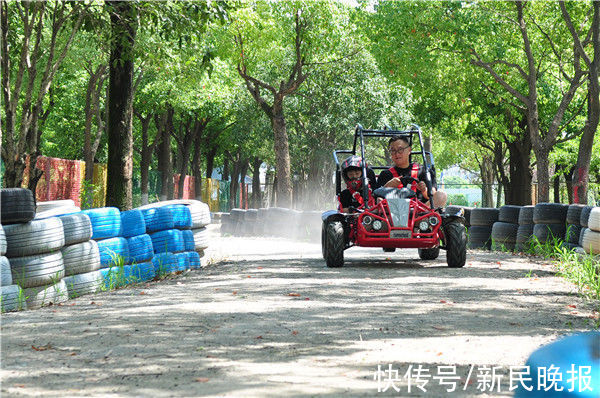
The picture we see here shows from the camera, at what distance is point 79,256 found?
8.84m

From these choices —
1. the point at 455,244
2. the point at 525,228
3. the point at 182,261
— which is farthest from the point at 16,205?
the point at 525,228

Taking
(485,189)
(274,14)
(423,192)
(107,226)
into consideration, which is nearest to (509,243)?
(423,192)

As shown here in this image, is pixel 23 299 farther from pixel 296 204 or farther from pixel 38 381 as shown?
pixel 296 204

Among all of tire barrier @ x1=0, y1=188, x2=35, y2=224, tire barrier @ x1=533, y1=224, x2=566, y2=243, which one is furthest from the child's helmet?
tire barrier @ x1=0, y1=188, x2=35, y2=224

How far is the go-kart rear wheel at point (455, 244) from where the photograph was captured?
480 inches

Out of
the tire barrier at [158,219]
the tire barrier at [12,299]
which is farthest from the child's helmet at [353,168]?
the tire barrier at [12,299]

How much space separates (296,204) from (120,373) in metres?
49.8

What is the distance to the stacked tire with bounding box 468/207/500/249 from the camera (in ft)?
57.3

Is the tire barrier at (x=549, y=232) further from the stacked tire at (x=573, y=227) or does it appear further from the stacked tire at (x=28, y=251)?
the stacked tire at (x=28, y=251)

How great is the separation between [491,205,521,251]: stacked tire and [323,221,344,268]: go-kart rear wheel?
523cm

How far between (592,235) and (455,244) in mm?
1877

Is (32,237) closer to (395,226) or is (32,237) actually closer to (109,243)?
(109,243)

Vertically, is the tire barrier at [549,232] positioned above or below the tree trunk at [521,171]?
below

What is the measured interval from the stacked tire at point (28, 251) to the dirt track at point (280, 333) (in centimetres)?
29
